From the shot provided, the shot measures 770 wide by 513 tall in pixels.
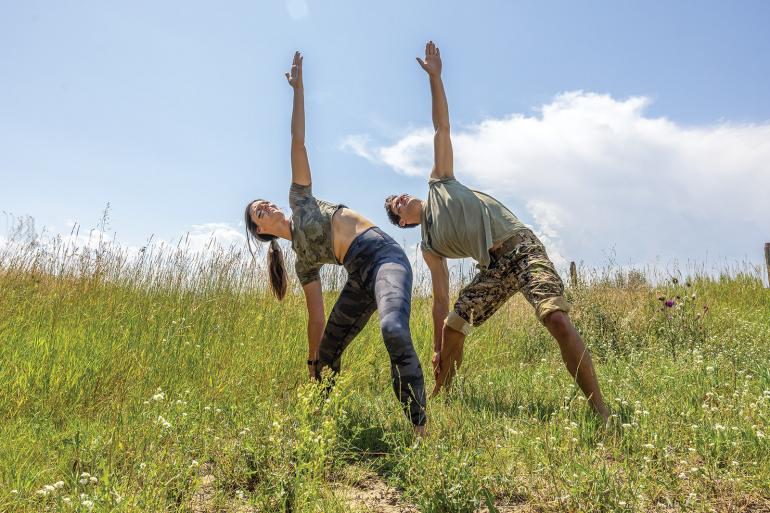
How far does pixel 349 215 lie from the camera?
12.8ft

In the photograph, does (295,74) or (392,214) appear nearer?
(295,74)

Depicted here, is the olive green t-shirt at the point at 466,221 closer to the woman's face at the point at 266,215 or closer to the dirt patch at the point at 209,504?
the woman's face at the point at 266,215

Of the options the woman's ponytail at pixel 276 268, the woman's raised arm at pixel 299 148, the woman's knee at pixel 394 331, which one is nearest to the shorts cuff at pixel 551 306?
the woman's knee at pixel 394 331

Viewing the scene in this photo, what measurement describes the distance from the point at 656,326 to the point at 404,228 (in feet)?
16.1

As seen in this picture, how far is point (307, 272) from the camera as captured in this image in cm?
408

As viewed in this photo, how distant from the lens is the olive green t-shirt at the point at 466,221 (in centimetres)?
414

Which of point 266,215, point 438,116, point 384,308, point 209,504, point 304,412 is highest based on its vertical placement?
point 438,116

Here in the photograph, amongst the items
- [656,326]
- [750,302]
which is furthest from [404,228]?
[750,302]

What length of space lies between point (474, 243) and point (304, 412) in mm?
1880

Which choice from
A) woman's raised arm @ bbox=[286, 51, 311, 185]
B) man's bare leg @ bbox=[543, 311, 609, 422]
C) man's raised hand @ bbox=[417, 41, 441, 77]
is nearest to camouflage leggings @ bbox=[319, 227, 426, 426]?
woman's raised arm @ bbox=[286, 51, 311, 185]

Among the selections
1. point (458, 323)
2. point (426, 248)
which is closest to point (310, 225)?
point (426, 248)

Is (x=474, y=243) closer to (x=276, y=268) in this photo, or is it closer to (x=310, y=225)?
(x=310, y=225)

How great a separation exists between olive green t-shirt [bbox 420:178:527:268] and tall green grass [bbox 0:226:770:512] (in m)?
1.01

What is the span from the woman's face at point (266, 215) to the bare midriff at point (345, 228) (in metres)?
0.44
